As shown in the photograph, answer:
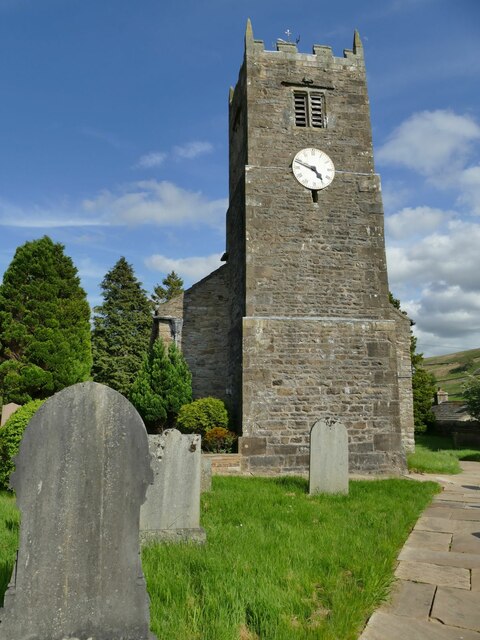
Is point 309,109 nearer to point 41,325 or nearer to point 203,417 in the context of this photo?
point 203,417

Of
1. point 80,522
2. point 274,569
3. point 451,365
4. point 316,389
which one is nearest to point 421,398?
point 316,389

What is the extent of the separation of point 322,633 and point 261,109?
13839 mm

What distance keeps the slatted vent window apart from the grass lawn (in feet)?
37.4

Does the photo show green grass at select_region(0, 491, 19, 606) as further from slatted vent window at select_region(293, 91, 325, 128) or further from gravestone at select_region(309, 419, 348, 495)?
slatted vent window at select_region(293, 91, 325, 128)

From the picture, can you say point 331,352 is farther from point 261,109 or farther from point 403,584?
point 403,584

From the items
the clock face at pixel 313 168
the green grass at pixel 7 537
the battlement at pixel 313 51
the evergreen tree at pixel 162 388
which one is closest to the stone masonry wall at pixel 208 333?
the evergreen tree at pixel 162 388

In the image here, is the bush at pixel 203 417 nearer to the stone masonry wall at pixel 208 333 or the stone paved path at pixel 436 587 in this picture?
the stone masonry wall at pixel 208 333

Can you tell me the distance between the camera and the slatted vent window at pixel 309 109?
14.3m

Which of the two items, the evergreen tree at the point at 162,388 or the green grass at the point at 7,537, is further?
the evergreen tree at the point at 162,388

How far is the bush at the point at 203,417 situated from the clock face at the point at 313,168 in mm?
6944

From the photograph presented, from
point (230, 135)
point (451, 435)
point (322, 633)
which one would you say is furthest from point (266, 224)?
point (451, 435)

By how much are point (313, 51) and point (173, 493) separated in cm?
1443

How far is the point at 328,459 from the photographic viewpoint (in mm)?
8422

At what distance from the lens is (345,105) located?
1451 centimetres
